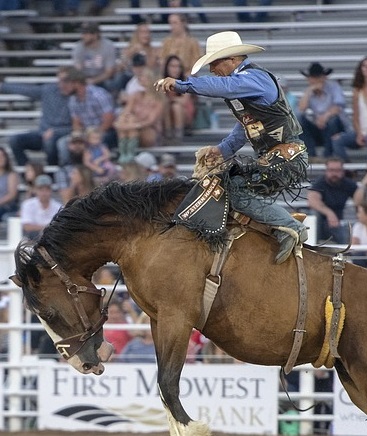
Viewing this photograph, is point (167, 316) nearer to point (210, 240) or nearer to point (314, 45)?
point (210, 240)

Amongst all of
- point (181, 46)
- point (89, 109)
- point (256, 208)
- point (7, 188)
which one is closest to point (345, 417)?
point (256, 208)

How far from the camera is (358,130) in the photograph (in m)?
10.2

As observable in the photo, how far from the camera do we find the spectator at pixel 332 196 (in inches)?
356

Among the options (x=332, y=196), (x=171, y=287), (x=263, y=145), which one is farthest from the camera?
(x=332, y=196)

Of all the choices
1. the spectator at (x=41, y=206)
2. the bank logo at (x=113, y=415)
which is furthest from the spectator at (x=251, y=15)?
the bank logo at (x=113, y=415)

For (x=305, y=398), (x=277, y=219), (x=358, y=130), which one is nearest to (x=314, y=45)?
(x=358, y=130)

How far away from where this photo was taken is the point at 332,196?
930 cm

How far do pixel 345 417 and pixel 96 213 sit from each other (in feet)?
10.4

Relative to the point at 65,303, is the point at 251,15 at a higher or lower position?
higher

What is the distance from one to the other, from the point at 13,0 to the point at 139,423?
24.1 ft

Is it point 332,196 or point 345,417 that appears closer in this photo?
point 345,417

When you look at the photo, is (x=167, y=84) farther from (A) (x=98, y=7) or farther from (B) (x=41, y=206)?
(A) (x=98, y=7)

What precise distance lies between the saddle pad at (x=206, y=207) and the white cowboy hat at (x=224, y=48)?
611 millimetres

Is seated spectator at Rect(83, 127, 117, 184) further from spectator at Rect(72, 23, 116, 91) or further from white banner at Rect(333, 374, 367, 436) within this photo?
white banner at Rect(333, 374, 367, 436)
